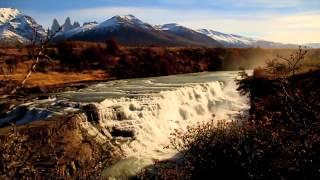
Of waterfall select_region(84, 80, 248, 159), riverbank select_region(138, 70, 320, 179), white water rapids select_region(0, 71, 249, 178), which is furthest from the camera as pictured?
waterfall select_region(84, 80, 248, 159)

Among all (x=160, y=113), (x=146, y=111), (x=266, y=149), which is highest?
(x=266, y=149)

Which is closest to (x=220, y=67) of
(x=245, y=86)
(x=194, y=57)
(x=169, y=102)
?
(x=194, y=57)

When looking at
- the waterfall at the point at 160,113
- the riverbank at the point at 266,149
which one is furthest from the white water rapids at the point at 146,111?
the riverbank at the point at 266,149

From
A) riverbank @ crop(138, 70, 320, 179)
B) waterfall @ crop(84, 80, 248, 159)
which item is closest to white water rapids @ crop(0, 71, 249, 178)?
waterfall @ crop(84, 80, 248, 159)

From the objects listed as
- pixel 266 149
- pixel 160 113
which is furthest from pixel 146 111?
pixel 266 149

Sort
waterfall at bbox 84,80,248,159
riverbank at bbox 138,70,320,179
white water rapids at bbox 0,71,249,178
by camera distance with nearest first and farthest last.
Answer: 1. riverbank at bbox 138,70,320,179
2. white water rapids at bbox 0,71,249,178
3. waterfall at bbox 84,80,248,159

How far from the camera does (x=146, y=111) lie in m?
24.9

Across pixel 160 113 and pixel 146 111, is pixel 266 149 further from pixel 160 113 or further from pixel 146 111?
pixel 160 113

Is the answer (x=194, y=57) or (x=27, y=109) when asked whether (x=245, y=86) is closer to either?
(x=27, y=109)

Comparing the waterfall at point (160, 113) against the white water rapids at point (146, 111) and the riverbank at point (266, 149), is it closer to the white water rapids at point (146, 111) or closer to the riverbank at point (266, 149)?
the white water rapids at point (146, 111)

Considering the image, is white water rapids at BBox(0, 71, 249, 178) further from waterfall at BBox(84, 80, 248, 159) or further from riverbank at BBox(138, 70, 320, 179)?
riverbank at BBox(138, 70, 320, 179)

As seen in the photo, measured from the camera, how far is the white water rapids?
20709 mm

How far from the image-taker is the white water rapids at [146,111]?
2071 cm

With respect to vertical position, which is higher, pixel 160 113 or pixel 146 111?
pixel 146 111
